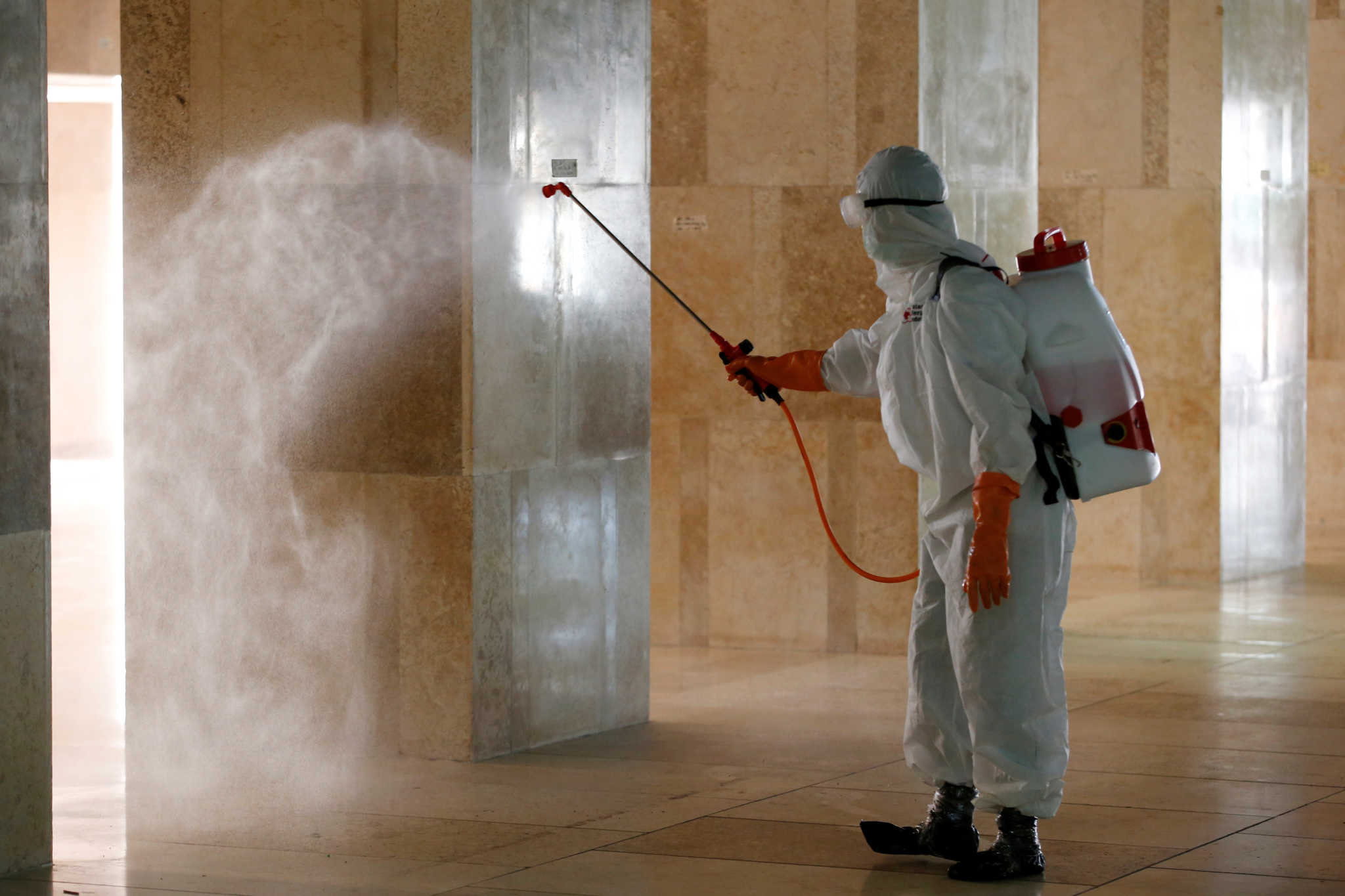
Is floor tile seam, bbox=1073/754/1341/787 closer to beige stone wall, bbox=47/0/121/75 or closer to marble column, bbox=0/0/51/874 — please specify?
marble column, bbox=0/0/51/874

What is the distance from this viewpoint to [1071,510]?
5.44 meters

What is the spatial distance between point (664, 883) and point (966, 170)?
5310 mm

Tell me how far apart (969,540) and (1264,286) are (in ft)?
26.4

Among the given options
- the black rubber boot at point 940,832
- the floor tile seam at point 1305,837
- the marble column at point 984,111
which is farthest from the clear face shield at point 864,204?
the marble column at point 984,111

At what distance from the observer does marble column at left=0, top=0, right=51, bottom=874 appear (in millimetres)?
5277

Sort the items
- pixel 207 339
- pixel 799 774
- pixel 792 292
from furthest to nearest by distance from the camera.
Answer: pixel 792 292
pixel 207 339
pixel 799 774

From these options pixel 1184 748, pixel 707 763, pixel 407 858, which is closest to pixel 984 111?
pixel 1184 748

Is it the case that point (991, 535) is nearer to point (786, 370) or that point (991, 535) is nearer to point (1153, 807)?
point (786, 370)

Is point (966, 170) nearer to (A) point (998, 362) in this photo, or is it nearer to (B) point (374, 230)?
(B) point (374, 230)

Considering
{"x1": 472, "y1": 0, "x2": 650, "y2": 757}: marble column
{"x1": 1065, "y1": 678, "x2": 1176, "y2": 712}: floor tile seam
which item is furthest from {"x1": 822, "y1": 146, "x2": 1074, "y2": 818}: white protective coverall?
{"x1": 1065, "y1": 678, "x2": 1176, "y2": 712}: floor tile seam

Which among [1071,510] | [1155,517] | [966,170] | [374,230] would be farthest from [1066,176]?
[1071,510]

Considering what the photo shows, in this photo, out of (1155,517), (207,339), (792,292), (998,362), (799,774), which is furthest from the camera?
(1155,517)

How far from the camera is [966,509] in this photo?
5.36 metres

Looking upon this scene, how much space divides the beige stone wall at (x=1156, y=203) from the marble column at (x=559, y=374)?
18.0ft
